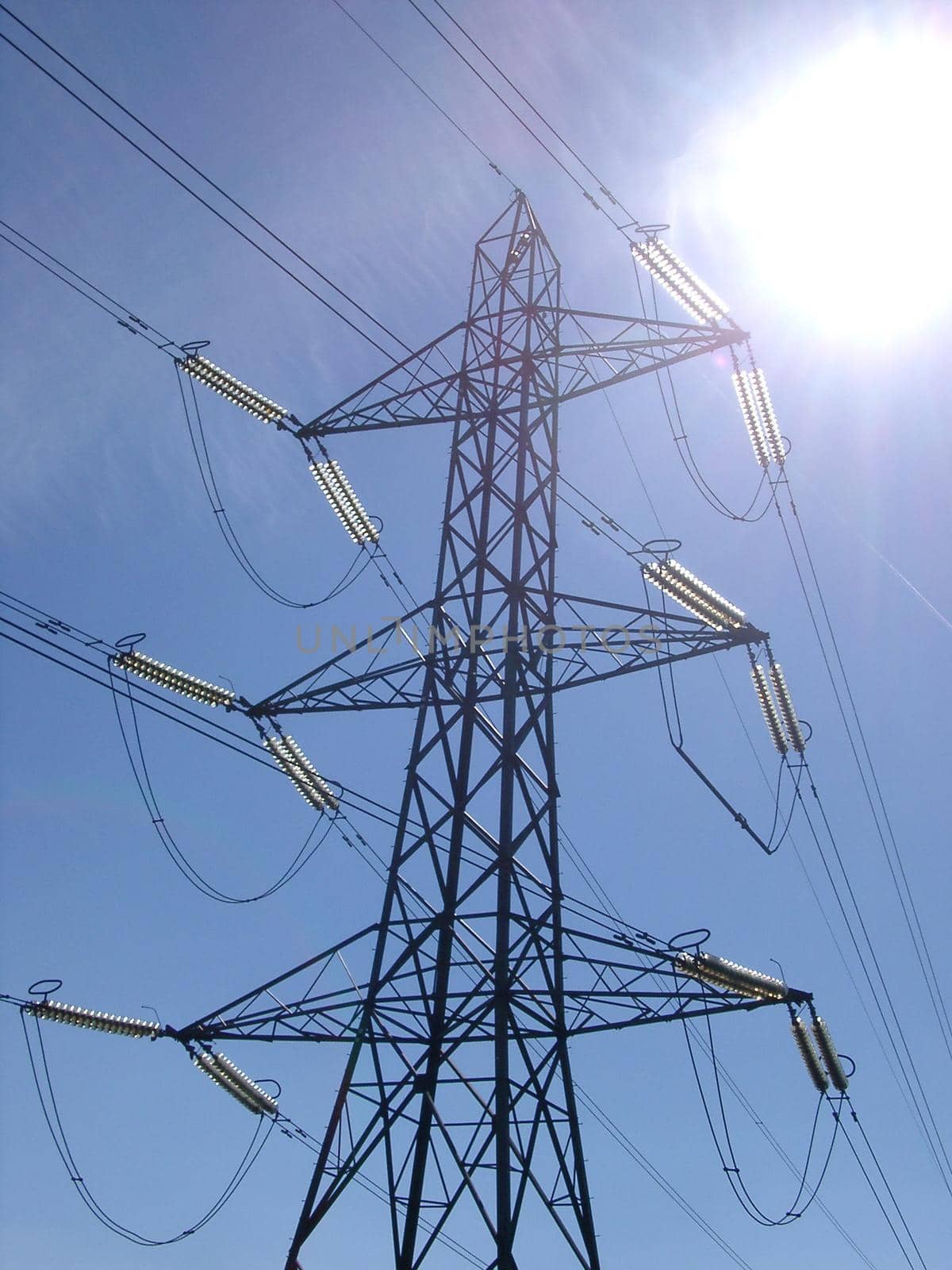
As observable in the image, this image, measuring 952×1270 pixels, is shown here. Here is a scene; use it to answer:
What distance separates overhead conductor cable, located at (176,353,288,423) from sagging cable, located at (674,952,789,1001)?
10.1 metres

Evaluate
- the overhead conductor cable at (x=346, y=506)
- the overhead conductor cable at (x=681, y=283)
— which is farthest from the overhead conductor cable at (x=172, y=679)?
the overhead conductor cable at (x=681, y=283)

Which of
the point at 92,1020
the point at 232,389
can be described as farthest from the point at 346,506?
the point at 92,1020

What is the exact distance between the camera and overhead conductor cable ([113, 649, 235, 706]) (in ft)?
47.2

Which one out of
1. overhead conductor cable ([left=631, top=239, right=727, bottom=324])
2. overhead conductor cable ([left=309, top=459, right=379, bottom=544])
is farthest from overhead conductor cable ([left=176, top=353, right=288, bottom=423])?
overhead conductor cable ([left=631, top=239, right=727, bottom=324])

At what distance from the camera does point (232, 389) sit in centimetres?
1686

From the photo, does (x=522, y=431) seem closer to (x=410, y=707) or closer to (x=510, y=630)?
(x=510, y=630)

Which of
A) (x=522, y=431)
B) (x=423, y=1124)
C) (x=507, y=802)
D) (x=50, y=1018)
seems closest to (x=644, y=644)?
(x=507, y=802)

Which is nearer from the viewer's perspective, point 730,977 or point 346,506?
point 730,977

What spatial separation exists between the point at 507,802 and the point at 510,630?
2691 mm

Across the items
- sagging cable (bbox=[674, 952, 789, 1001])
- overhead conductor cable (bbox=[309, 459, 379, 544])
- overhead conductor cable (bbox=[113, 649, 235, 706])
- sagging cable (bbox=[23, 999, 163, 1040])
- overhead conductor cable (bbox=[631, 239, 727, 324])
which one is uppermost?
overhead conductor cable (bbox=[631, 239, 727, 324])

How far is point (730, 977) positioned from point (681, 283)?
10.5 metres

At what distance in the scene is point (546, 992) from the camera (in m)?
12.7

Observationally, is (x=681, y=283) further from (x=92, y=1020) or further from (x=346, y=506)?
(x=92, y=1020)

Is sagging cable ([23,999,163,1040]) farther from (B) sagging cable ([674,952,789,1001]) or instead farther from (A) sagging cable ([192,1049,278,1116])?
(B) sagging cable ([674,952,789,1001])
